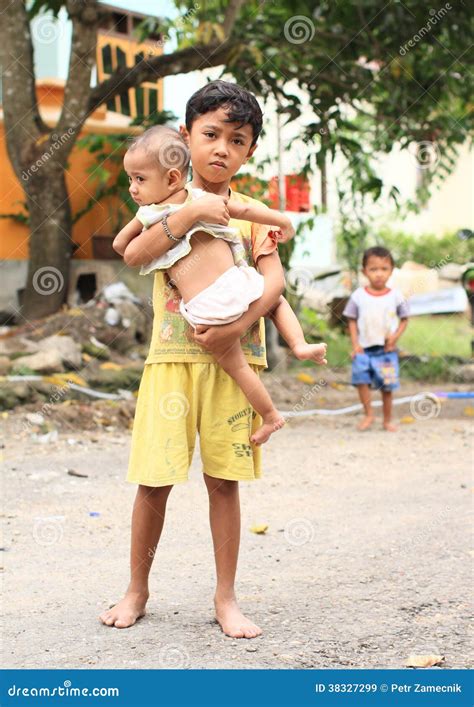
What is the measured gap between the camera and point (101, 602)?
2.95 meters

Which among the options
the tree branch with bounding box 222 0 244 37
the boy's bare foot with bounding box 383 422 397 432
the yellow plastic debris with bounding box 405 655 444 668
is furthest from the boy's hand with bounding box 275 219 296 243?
the tree branch with bounding box 222 0 244 37

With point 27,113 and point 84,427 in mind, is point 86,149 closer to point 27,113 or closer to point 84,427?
point 27,113

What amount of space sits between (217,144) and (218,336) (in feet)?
1.67

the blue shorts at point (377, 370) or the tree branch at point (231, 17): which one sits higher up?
the tree branch at point (231, 17)

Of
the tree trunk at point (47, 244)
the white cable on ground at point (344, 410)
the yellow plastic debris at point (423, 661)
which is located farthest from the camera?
the tree trunk at point (47, 244)

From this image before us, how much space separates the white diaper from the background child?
3992mm

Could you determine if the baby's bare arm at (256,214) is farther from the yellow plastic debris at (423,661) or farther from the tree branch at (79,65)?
the tree branch at (79,65)

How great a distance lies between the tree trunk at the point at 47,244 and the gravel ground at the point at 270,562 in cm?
261

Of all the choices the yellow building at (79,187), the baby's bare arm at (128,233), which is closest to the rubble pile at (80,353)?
the yellow building at (79,187)

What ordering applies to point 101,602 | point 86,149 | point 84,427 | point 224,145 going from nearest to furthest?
point 224,145 < point 101,602 < point 84,427 < point 86,149

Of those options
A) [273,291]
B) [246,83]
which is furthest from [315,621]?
[246,83]

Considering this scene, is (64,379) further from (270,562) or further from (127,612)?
(127,612)

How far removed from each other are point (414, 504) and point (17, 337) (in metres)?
4.07

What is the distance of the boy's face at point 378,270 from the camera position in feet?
21.3
